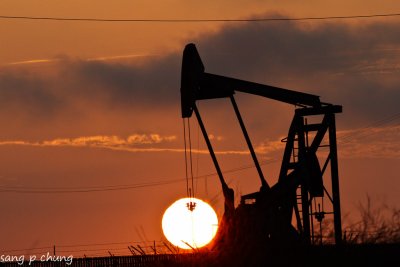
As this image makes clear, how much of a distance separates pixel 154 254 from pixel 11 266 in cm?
2325

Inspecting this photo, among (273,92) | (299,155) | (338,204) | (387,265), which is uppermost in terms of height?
(273,92)

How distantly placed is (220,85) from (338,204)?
5690 millimetres

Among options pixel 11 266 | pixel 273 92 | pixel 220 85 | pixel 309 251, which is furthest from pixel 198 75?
pixel 309 251

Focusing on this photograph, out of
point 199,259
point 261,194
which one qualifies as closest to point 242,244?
point 199,259

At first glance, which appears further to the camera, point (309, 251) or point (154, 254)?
point (309, 251)

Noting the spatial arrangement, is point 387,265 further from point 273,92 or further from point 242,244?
point 273,92

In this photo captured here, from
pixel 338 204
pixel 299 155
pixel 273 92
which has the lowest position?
pixel 338 204

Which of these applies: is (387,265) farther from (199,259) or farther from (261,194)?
(261,194)

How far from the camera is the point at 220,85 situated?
2855 centimetres

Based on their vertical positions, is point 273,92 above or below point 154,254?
above

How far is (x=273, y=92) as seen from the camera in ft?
92.8

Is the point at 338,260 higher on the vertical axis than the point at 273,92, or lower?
lower

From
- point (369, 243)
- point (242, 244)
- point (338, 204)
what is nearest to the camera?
point (369, 243)

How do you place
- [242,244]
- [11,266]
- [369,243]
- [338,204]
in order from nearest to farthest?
[369,243] < [242,244] < [338,204] < [11,266]
